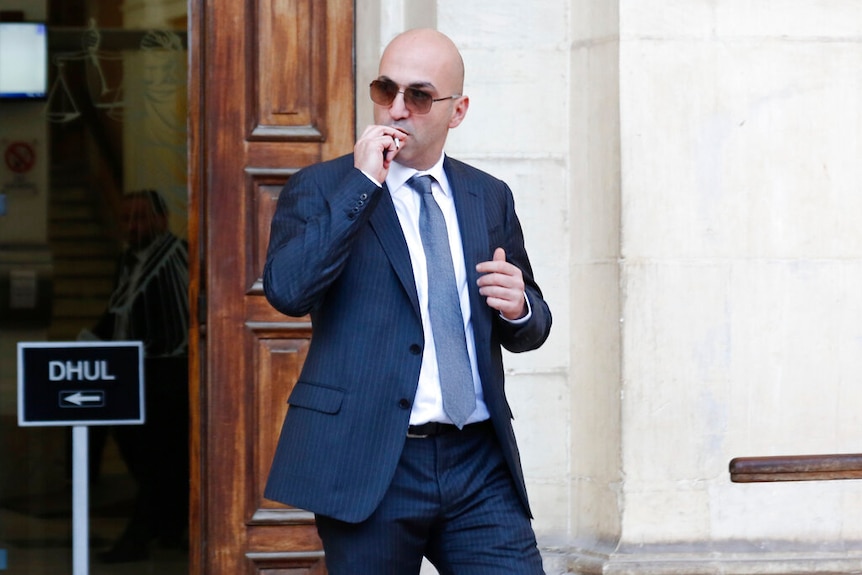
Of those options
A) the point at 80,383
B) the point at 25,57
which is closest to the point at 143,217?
the point at 25,57

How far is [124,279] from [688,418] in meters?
2.74

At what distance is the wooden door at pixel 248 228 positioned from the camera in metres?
5.68

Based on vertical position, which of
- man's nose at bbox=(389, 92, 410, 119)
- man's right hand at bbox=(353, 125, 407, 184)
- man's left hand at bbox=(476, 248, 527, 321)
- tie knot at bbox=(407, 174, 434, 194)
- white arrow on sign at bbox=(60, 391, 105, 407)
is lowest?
white arrow on sign at bbox=(60, 391, 105, 407)

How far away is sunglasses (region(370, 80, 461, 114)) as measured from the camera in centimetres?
346

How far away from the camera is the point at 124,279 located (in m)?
6.63

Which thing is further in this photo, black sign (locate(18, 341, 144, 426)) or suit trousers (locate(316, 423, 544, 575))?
black sign (locate(18, 341, 144, 426))

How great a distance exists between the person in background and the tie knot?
3048mm

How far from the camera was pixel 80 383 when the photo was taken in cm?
558

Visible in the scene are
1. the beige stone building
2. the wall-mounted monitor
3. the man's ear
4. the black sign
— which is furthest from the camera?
the wall-mounted monitor

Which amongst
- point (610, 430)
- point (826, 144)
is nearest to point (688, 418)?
point (610, 430)

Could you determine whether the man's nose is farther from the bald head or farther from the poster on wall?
the poster on wall

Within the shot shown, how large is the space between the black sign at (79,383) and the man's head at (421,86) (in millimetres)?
2348

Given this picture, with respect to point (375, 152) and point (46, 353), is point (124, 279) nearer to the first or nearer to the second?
point (46, 353)

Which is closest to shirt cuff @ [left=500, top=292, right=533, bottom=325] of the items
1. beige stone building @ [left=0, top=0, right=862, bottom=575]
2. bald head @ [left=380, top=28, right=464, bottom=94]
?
bald head @ [left=380, top=28, right=464, bottom=94]
